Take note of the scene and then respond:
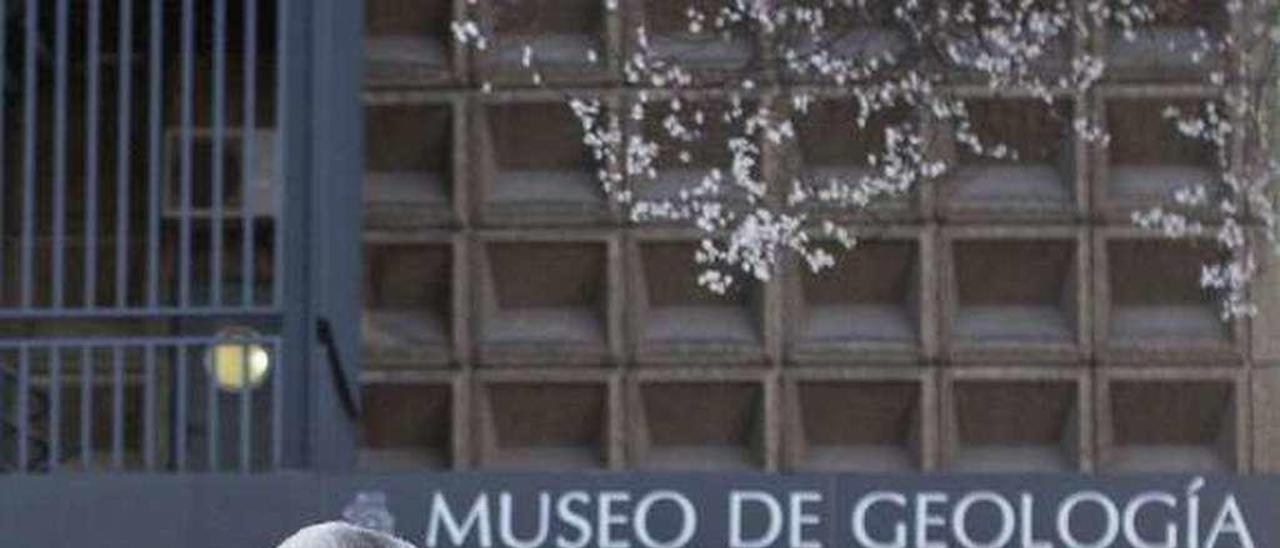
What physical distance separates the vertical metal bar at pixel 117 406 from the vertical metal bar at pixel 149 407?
81mm

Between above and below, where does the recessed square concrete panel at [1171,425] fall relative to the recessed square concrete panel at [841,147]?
below

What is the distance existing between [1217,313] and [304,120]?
3242 mm

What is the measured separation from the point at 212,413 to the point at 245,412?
0.12 m

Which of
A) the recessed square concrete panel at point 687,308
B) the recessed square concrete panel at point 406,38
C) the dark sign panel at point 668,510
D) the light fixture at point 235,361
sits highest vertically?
the recessed square concrete panel at point 406,38

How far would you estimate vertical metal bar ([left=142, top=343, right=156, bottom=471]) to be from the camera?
400 inches

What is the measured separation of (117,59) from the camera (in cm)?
1040

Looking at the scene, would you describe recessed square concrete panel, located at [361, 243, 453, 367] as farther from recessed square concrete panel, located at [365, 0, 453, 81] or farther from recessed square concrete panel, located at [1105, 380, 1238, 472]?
recessed square concrete panel, located at [1105, 380, 1238, 472]

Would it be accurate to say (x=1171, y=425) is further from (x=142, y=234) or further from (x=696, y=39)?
(x=142, y=234)

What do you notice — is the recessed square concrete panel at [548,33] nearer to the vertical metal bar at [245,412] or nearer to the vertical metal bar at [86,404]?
the vertical metal bar at [245,412]

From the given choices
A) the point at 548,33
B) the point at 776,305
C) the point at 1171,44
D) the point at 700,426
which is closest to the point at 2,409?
the point at 548,33

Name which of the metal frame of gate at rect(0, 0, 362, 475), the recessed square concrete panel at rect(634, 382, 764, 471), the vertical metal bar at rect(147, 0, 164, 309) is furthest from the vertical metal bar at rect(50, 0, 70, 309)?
the recessed square concrete panel at rect(634, 382, 764, 471)

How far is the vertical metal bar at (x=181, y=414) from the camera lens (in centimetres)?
996

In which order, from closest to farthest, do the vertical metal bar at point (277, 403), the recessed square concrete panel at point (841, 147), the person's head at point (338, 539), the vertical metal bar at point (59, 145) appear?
the person's head at point (338, 539), the vertical metal bar at point (277, 403), the vertical metal bar at point (59, 145), the recessed square concrete panel at point (841, 147)

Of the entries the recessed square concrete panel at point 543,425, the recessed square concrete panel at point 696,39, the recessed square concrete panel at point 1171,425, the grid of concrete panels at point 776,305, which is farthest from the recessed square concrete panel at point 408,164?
the recessed square concrete panel at point 1171,425
